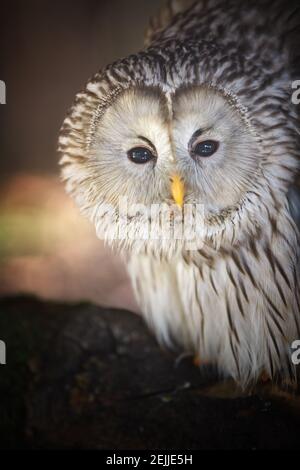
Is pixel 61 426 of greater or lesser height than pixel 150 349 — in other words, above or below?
below

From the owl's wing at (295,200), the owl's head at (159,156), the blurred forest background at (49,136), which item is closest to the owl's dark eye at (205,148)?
the owl's head at (159,156)

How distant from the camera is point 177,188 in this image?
3.40 ft

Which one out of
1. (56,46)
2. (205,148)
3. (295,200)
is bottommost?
(295,200)

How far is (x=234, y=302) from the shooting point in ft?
4.18

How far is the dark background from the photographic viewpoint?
135 cm

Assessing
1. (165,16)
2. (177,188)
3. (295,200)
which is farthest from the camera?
(165,16)

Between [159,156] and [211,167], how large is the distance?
0.11 meters

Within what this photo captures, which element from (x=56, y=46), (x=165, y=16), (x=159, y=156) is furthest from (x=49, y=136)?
(x=159, y=156)

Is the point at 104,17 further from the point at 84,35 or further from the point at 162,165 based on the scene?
the point at 162,165

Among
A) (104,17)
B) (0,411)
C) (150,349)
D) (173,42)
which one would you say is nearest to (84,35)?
(104,17)

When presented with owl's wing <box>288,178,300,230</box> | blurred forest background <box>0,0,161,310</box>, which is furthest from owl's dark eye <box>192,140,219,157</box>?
blurred forest background <box>0,0,161,310</box>

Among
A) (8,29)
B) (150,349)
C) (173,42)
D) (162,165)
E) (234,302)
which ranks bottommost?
(150,349)

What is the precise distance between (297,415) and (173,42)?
83 centimetres

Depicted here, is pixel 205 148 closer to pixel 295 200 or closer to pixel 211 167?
pixel 211 167
